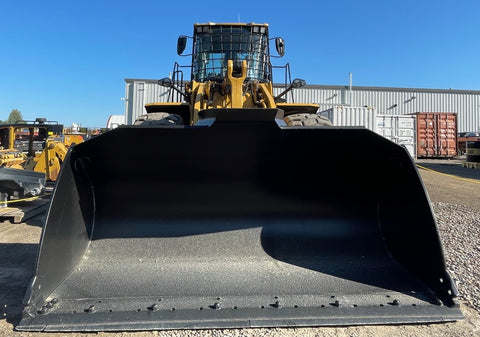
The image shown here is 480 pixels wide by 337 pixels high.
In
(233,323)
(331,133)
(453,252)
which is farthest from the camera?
(453,252)

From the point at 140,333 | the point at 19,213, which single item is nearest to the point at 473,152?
the point at 140,333

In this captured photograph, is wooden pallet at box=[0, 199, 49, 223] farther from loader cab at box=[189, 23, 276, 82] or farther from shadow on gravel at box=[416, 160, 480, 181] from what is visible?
shadow on gravel at box=[416, 160, 480, 181]

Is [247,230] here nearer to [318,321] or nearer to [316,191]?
[316,191]

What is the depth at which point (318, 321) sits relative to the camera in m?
2.10

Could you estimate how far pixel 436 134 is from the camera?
74.0 feet

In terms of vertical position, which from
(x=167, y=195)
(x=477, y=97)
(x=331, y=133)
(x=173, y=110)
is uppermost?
(x=477, y=97)

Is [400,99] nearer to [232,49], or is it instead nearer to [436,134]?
[436,134]

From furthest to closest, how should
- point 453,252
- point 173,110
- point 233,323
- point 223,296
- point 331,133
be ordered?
point 173,110 → point 453,252 → point 331,133 → point 223,296 → point 233,323

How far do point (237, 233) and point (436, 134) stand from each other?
79.6 feet

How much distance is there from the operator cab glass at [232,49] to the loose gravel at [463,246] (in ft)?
12.9

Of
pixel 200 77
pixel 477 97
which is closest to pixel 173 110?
pixel 200 77

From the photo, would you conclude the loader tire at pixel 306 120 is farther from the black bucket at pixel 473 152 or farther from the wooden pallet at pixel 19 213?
the black bucket at pixel 473 152

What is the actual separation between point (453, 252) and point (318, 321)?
2684 millimetres

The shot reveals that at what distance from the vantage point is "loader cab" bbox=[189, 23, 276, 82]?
5930mm
